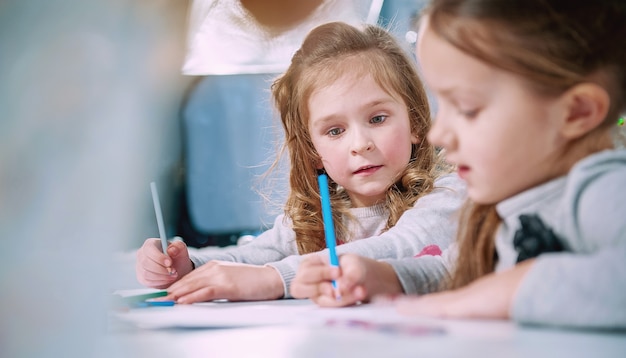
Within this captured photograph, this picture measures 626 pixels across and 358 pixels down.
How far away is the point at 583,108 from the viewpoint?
0.41 m

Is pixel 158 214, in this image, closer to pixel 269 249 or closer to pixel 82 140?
pixel 82 140

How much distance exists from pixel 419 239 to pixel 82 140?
0.30 metres

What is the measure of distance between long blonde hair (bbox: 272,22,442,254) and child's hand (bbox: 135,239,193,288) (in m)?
0.15

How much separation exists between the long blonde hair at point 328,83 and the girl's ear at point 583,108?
1.10 feet

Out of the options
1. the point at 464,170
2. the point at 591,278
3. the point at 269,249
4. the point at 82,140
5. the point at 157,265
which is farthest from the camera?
the point at 269,249

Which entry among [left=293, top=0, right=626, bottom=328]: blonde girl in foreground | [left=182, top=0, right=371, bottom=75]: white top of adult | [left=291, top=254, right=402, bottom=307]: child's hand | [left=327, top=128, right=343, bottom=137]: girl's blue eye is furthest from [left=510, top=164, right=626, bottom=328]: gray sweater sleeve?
[left=182, top=0, right=371, bottom=75]: white top of adult

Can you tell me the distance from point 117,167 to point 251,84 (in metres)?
0.44

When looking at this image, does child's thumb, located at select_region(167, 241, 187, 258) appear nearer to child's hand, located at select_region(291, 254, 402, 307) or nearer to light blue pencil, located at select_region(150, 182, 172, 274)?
light blue pencil, located at select_region(150, 182, 172, 274)

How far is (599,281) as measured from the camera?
13.4 inches

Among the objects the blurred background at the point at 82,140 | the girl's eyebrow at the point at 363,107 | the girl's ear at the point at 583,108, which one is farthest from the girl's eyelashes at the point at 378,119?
the girl's ear at the point at 583,108

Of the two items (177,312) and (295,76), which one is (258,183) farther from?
(177,312)

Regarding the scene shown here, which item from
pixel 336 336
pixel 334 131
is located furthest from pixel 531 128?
pixel 334 131

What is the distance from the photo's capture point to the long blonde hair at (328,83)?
77 centimetres

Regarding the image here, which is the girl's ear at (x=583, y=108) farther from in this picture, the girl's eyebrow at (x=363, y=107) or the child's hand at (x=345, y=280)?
the girl's eyebrow at (x=363, y=107)
